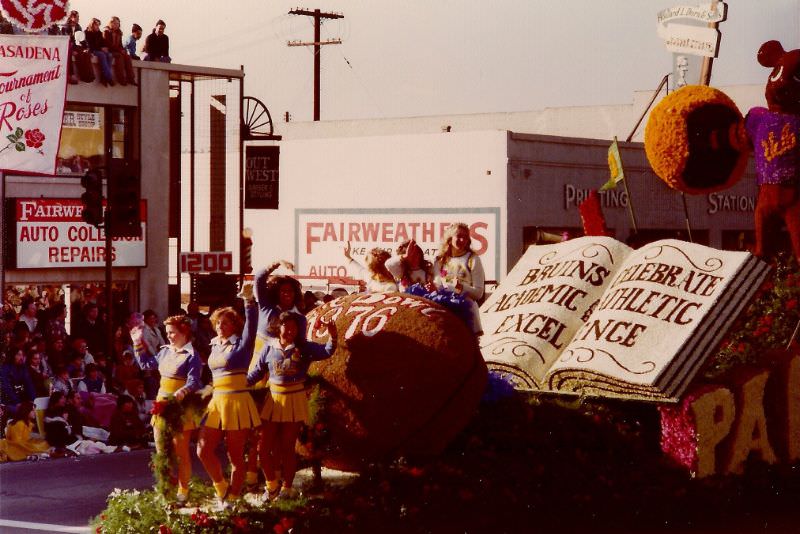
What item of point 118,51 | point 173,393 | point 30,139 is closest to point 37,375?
point 30,139

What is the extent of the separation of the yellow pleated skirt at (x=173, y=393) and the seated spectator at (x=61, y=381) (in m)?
6.92

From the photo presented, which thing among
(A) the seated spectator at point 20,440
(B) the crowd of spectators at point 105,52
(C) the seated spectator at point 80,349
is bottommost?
(A) the seated spectator at point 20,440

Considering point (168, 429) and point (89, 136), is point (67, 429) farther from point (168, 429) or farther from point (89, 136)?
point (89, 136)

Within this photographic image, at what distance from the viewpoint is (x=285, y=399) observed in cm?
1012

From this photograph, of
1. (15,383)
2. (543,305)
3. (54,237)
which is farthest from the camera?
(54,237)

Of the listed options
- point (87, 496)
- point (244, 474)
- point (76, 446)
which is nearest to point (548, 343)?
point (244, 474)

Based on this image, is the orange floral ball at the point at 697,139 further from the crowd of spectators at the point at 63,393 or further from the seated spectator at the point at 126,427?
the seated spectator at the point at 126,427

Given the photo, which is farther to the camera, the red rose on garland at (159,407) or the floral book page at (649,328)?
the floral book page at (649,328)

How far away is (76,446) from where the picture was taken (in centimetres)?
1680

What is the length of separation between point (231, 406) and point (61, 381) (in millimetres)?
7647

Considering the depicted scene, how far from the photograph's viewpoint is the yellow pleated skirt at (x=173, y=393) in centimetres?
1021

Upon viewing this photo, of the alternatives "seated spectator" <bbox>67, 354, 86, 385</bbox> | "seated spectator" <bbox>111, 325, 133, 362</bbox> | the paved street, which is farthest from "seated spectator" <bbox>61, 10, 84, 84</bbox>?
the paved street

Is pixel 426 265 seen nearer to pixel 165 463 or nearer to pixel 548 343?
pixel 548 343

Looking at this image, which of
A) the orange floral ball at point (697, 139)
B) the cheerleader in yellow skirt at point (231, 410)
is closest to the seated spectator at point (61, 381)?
the cheerleader in yellow skirt at point (231, 410)
